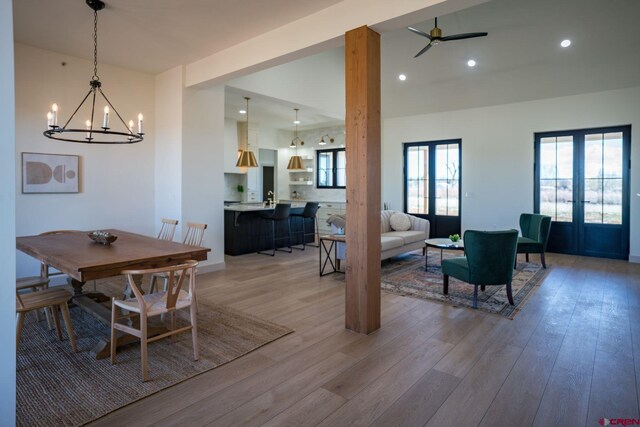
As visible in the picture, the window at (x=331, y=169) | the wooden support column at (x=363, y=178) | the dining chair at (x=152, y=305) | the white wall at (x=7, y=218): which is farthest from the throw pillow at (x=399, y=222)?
the white wall at (x=7, y=218)

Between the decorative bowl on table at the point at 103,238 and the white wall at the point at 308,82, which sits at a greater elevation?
the white wall at the point at 308,82

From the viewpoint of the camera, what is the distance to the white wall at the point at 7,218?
5.25ft

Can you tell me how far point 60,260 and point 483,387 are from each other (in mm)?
3169

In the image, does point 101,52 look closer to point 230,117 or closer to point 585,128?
point 230,117

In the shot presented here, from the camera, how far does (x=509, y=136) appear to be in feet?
24.8

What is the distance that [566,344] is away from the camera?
3107 mm

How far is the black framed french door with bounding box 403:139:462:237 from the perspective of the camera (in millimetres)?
8367

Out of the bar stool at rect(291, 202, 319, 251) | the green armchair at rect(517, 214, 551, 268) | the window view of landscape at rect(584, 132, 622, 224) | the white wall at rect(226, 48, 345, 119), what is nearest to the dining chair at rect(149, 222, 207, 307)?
the white wall at rect(226, 48, 345, 119)

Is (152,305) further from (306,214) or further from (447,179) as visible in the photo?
(447,179)

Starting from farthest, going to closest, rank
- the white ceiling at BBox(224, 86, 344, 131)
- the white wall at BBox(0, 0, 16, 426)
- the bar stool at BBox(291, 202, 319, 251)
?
the bar stool at BBox(291, 202, 319, 251) → the white ceiling at BBox(224, 86, 344, 131) → the white wall at BBox(0, 0, 16, 426)

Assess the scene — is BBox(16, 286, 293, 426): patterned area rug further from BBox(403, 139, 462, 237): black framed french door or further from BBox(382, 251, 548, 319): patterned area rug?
BBox(403, 139, 462, 237): black framed french door

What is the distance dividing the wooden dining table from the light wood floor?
3.18 ft

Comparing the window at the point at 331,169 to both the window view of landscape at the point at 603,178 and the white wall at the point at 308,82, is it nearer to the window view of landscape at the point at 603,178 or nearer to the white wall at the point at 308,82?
the white wall at the point at 308,82

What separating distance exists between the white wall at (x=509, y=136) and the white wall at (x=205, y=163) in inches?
191
